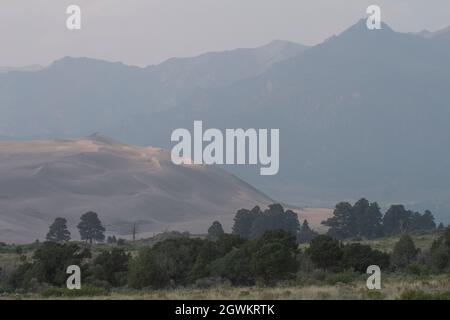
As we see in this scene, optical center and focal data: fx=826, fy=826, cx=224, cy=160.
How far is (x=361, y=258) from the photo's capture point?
42469 millimetres

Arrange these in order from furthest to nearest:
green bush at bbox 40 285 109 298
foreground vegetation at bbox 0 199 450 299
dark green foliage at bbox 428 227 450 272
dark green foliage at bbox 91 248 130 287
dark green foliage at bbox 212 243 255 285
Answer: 1. dark green foliage at bbox 428 227 450 272
2. dark green foliage at bbox 91 248 130 287
3. dark green foliage at bbox 212 243 255 285
4. foreground vegetation at bbox 0 199 450 299
5. green bush at bbox 40 285 109 298

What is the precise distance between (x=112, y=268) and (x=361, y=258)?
12689 millimetres

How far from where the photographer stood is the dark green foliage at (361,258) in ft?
137

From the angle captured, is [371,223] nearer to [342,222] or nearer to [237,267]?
[342,222]

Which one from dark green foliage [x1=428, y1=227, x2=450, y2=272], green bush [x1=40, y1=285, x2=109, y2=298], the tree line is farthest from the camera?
dark green foliage [x1=428, y1=227, x2=450, y2=272]

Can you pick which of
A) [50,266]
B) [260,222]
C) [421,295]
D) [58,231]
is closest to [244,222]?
[260,222]

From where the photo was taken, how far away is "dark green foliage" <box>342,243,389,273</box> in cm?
4166

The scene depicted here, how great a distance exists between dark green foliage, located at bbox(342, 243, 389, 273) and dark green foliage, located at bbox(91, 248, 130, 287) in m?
11.2

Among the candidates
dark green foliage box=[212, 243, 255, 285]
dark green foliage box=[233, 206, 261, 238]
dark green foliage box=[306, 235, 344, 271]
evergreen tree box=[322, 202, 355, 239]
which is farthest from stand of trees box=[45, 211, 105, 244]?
dark green foliage box=[212, 243, 255, 285]

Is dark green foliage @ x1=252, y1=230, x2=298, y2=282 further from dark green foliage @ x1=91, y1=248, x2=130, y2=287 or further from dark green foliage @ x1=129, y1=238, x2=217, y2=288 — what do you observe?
dark green foliage @ x1=91, y1=248, x2=130, y2=287

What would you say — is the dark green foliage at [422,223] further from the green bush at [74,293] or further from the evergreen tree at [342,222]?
the green bush at [74,293]

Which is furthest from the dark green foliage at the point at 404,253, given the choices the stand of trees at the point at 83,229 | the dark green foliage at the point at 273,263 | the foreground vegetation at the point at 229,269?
the stand of trees at the point at 83,229

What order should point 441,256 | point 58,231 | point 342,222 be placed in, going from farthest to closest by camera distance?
1. point 342,222
2. point 58,231
3. point 441,256
